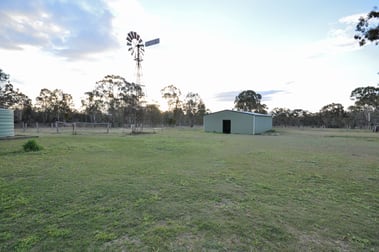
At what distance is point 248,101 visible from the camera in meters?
56.3

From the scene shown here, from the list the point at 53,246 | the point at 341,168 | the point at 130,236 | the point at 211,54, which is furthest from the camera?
the point at 211,54

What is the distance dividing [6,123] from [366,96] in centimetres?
5454

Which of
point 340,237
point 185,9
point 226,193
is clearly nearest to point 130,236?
point 226,193

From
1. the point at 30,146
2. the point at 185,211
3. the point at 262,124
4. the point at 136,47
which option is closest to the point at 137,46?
the point at 136,47

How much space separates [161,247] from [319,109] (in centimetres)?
6892

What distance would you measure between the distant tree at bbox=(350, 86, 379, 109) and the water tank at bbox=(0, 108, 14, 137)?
5207 cm

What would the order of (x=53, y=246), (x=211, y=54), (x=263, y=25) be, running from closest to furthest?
1. (x=53, y=246)
2. (x=263, y=25)
3. (x=211, y=54)

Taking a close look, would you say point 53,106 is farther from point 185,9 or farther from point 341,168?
point 341,168

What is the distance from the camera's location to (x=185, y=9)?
11.0 metres

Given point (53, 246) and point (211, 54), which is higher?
point (211, 54)

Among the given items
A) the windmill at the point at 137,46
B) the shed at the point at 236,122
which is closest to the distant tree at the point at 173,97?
the shed at the point at 236,122

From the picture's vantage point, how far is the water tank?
13.2m

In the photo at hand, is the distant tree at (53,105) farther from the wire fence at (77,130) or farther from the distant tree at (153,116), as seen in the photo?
the distant tree at (153,116)

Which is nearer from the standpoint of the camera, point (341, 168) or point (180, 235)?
point (180, 235)
